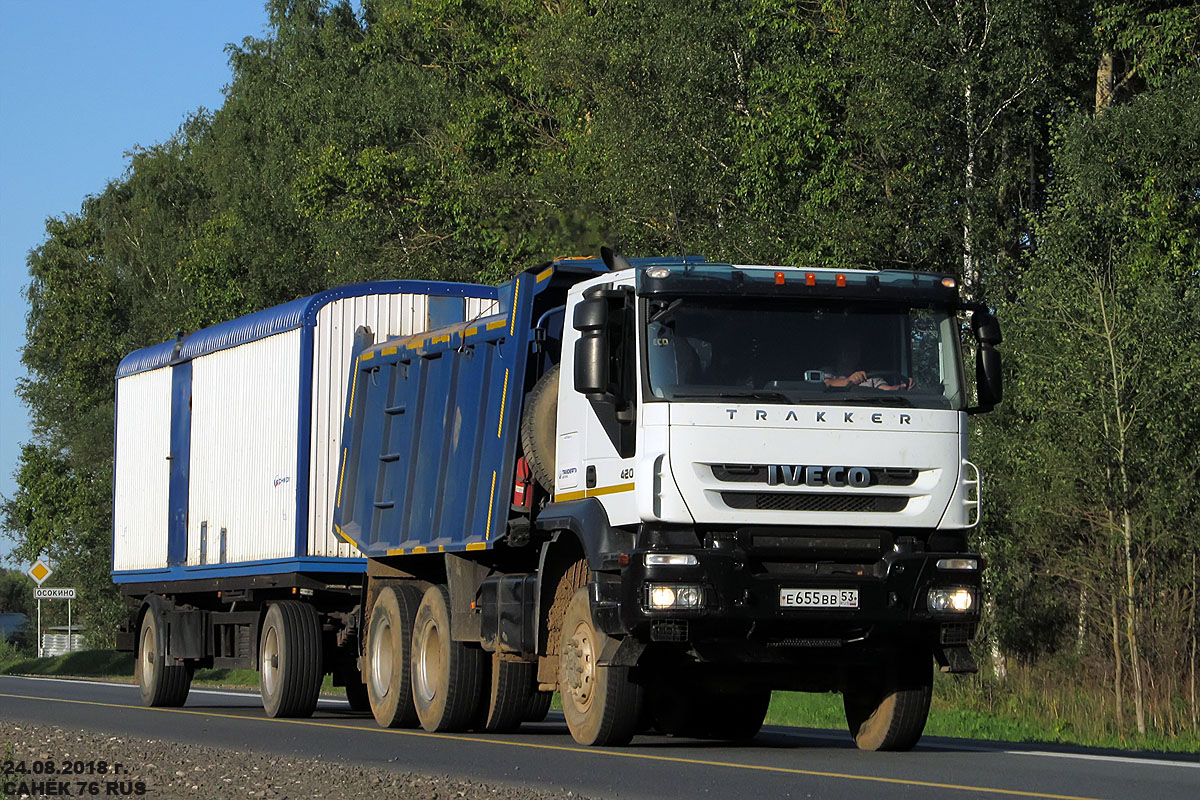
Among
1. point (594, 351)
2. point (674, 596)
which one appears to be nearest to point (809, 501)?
point (674, 596)

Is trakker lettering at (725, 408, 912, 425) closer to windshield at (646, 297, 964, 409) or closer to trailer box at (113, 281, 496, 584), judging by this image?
windshield at (646, 297, 964, 409)

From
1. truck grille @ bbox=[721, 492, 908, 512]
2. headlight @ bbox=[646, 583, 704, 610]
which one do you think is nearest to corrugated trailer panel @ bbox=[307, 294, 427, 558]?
headlight @ bbox=[646, 583, 704, 610]

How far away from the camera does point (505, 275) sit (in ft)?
139

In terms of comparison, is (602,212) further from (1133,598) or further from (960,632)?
(960,632)

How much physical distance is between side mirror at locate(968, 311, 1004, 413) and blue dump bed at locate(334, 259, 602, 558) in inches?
135

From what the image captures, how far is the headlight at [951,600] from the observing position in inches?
508

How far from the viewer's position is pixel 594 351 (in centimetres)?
1284

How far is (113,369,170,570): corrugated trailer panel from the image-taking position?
23.5 meters

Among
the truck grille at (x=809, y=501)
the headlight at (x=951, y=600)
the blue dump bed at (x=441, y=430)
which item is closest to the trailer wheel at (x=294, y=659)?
the blue dump bed at (x=441, y=430)

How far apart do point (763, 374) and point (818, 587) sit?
4.86 ft

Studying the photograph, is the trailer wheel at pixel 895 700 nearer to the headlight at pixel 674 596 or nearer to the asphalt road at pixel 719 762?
the asphalt road at pixel 719 762

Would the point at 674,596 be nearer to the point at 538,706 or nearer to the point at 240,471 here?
the point at 538,706

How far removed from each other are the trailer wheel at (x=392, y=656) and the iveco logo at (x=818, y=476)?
227 inches

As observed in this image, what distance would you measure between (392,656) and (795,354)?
20.5 feet
